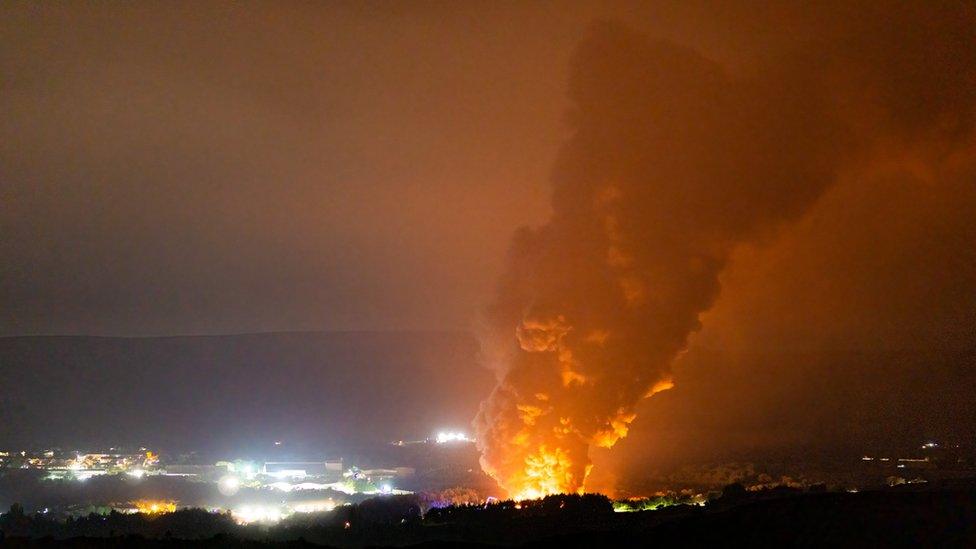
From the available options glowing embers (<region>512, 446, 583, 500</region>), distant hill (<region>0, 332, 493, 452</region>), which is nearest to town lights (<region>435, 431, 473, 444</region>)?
distant hill (<region>0, 332, 493, 452</region>)

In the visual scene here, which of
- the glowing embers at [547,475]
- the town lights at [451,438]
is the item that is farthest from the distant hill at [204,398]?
the glowing embers at [547,475]

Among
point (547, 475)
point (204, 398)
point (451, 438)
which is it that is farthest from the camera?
point (204, 398)

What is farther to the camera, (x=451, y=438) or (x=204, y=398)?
(x=204, y=398)

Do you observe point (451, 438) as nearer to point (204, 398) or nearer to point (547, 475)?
point (547, 475)

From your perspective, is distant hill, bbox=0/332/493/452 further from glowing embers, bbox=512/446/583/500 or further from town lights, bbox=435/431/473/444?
glowing embers, bbox=512/446/583/500

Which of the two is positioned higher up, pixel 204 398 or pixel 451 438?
pixel 204 398

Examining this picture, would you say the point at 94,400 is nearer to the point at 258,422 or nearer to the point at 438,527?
the point at 258,422

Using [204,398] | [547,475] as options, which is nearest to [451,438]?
[547,475]

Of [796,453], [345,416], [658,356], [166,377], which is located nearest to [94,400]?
[166,377]
